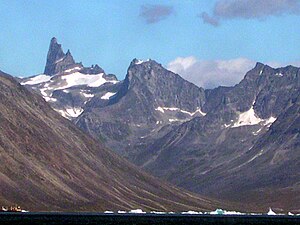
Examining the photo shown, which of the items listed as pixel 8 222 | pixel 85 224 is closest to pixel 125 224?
pixel 85 224

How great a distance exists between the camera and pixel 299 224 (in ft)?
648

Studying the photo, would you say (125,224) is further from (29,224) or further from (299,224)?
(299,224)

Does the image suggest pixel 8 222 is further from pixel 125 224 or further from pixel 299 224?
pixel 299 224

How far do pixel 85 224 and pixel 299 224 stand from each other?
4389 centimetres

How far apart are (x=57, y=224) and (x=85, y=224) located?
715cm

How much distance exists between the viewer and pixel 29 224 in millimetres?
191375

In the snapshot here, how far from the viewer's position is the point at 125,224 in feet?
648

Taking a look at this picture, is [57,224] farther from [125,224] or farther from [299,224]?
[299,224]

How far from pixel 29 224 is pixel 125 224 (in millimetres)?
19876

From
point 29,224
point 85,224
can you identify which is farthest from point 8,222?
point 85,224

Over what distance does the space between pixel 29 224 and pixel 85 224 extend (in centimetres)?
1328

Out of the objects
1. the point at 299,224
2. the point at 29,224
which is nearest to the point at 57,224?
the point at 29,224

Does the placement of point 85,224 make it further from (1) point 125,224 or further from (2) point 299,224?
(2) point 299,224

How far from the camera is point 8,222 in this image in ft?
623
